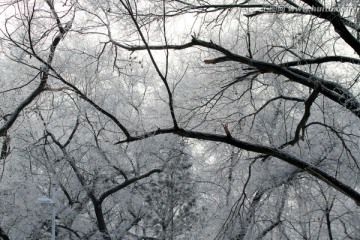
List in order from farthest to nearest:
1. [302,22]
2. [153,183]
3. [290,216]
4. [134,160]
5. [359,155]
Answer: [134,160], [153,183], [290,216], [359,155], [302,22]

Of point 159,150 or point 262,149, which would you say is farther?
point 159,150

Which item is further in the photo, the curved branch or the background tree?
the background tree

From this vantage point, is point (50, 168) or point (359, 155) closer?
point (359, 155)

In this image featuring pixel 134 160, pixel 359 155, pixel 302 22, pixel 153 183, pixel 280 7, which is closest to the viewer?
pixel 280 7

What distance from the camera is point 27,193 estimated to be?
17312mm

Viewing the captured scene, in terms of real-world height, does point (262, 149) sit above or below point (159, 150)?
below

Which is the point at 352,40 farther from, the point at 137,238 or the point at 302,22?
the point at 137,238

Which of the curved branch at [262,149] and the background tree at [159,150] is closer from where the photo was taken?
the curved branch at [262,149]

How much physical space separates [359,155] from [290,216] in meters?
3.83

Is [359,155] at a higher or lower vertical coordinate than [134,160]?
lower

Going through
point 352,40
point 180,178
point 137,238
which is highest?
point 180,178

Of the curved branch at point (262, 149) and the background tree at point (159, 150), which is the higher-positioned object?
the background tree at point (159, 150)

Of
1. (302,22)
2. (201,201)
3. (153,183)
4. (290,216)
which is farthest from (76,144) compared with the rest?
(302,22)

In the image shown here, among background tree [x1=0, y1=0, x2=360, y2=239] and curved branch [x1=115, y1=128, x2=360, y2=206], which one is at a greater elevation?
background tree [x1=0, y1=0, x2=360, y2=239]
